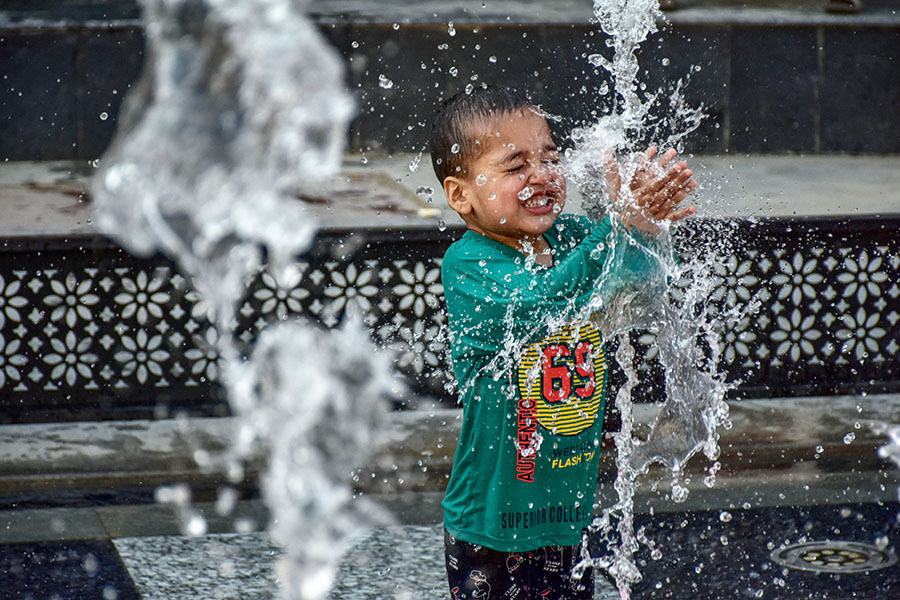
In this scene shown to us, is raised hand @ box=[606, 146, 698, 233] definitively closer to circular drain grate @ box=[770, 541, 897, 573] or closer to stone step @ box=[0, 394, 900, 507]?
circular drain grate @ box=[770, 541, 897, 573]

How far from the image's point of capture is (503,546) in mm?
2193

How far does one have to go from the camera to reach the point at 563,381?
2.20 metres

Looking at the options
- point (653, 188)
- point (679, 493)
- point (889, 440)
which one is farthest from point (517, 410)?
point (889, 440)

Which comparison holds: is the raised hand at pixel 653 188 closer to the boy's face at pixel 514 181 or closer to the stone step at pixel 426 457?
the boy's face at pixel 514 181

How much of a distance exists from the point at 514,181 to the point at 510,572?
2.19 feet

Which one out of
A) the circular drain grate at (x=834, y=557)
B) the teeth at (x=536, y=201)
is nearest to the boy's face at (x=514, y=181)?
the teeth at (x=536, y=201)

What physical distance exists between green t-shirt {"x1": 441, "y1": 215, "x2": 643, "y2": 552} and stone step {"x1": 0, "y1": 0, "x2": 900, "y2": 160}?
16.7 ft

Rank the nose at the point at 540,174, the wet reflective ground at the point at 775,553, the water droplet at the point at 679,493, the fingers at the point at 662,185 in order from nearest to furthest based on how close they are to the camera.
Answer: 1. the fingers at the point at 662,185
2. the nose at the point at 540,174
3. the wet reflective ground at the point at 775,553
4. the water droplet at the point at 679,493

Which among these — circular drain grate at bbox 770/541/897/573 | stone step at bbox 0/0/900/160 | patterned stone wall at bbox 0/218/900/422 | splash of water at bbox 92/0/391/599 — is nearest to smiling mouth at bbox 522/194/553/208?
splash of water at bbox 92/0/391/599

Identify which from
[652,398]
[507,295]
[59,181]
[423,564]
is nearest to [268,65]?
[507,295]

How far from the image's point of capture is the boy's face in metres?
2.16

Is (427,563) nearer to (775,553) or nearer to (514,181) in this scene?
(775,553)

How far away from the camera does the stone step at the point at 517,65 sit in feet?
24.6

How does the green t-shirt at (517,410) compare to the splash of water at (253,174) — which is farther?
the green t-shirt at (517,410)
